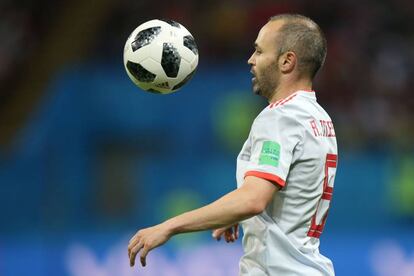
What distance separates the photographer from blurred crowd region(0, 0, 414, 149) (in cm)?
982

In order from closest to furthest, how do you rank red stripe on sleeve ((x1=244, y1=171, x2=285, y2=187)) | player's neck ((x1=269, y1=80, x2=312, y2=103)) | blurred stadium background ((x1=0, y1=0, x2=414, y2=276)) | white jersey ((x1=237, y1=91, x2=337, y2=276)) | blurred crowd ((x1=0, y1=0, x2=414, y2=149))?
red stripe on sleeve ((x1=244, y1=171, x2=285, y2=187)) < white jersey ((x1=237, y1=91, x2=337, y2=276)) < player's neck ((x1=269, y1=80, x2=312, y2=103)) < blurred stadium background ((x1=0, y1=0, x2=414, y2=276)) < blurred crowd ((x1=0, y1=0, x2=414, y2=149))

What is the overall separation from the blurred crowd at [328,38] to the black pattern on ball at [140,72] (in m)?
5.36

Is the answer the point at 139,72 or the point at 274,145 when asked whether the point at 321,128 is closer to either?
the point at 274,145

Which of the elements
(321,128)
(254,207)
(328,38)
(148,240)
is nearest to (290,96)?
(321,128)

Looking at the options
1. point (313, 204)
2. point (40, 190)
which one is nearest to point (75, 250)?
point (40, 190)

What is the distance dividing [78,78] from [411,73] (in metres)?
4.87

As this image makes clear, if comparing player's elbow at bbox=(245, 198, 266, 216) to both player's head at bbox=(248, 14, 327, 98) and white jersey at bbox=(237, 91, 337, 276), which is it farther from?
player's head at bbox=(248, 14, 327, 98)

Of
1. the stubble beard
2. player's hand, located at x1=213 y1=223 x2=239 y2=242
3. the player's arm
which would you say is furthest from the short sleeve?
player's hand, located at x1=213 y1=223 x2=239 y2=242

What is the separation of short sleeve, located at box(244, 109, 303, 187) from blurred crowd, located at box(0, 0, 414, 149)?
5891 mm

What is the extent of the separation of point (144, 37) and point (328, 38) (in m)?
7.03

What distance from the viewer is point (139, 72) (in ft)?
13.7

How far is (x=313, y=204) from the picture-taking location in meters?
3.62

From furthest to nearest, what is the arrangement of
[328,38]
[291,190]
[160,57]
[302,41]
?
[328,38], [160,57], [302,41], [291,190]

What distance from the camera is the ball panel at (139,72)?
416 centimetres
